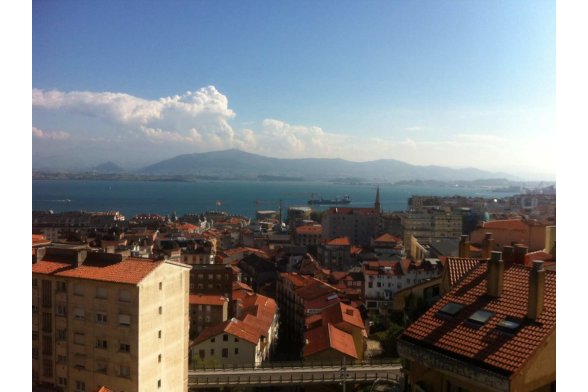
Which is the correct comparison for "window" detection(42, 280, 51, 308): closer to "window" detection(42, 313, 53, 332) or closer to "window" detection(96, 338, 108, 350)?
"window" detection(42, 313, 53, 332)

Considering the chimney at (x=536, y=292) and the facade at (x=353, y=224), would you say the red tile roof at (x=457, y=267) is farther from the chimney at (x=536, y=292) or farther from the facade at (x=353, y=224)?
the facade at (x=353, y=224)

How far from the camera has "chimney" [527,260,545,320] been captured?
2084 mm

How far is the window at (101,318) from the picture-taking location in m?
5.71

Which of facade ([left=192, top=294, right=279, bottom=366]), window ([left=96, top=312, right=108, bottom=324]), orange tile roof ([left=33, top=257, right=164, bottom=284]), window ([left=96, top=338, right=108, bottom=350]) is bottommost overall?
facade ([left=192, top=294, right=279, bottom=366])

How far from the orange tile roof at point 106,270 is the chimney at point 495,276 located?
435 cm

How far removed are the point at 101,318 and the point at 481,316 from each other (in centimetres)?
476

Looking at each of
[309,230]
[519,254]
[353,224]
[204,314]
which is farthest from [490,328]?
[353,224]

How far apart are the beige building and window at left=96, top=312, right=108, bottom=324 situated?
11mm

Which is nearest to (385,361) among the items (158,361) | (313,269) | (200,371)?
(200,371)

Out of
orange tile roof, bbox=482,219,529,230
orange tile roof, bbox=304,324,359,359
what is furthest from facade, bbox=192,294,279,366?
orange tile roof, bbox=482,219,529,230

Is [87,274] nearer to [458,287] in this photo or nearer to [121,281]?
[121,281]

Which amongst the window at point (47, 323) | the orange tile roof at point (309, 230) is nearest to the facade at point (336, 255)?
the orange tile roof at point (309, 230)

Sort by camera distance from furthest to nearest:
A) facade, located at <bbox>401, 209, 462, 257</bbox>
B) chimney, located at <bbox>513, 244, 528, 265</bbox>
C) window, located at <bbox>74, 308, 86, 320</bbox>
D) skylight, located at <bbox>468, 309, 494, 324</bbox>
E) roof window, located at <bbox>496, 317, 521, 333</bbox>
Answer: facade, located at <bbox>401, 209, 462, 257</bbox>
window, located at <bbox>74, 308, 86, 320</bbox>
chimney, located at <bbox>513, 244, 528, 265</bbox>
skylight, located at <bbox>468, 309, 494, 324</bbox>
roof window, located at <bbox>496, 317, 521, 333</bbox>

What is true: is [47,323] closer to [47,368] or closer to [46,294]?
[46,294]
